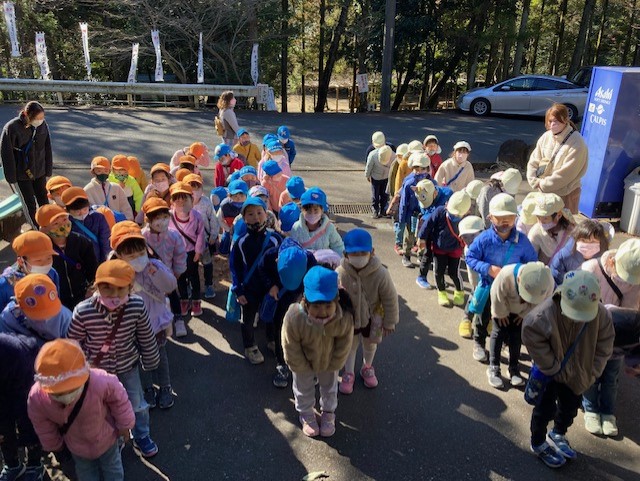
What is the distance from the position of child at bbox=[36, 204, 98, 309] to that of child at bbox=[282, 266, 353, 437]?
202 centimetres

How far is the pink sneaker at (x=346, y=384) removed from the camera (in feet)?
14.9

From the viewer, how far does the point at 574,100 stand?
17.0 m

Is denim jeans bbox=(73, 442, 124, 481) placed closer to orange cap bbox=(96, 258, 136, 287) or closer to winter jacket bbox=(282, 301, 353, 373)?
orange cap bbox=(96, 258, 136, 287)

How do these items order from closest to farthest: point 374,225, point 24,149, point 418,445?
point 418,445
point 24,149
point 374,225

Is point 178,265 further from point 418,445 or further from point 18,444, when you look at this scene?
point 418,445

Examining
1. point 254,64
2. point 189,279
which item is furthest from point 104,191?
point 254,64

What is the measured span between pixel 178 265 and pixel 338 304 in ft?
5.97

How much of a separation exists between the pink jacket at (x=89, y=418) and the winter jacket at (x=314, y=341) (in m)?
1.13

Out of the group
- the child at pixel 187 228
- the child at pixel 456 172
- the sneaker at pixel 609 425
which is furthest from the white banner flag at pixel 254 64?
the sneaker at pixel 609 425

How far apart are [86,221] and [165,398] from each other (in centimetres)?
180

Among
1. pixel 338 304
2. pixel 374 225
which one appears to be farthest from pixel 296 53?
pixel 338 304

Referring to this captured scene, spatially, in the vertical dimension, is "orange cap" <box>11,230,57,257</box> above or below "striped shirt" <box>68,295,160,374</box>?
above

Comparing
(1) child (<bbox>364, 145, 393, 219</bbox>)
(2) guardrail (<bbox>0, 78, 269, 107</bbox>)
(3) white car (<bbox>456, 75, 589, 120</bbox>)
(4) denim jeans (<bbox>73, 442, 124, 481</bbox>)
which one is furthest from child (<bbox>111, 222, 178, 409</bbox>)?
(3) white car (<bbox>456, 75, 589, 120</bbox>)

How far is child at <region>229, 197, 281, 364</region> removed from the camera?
4.62m
